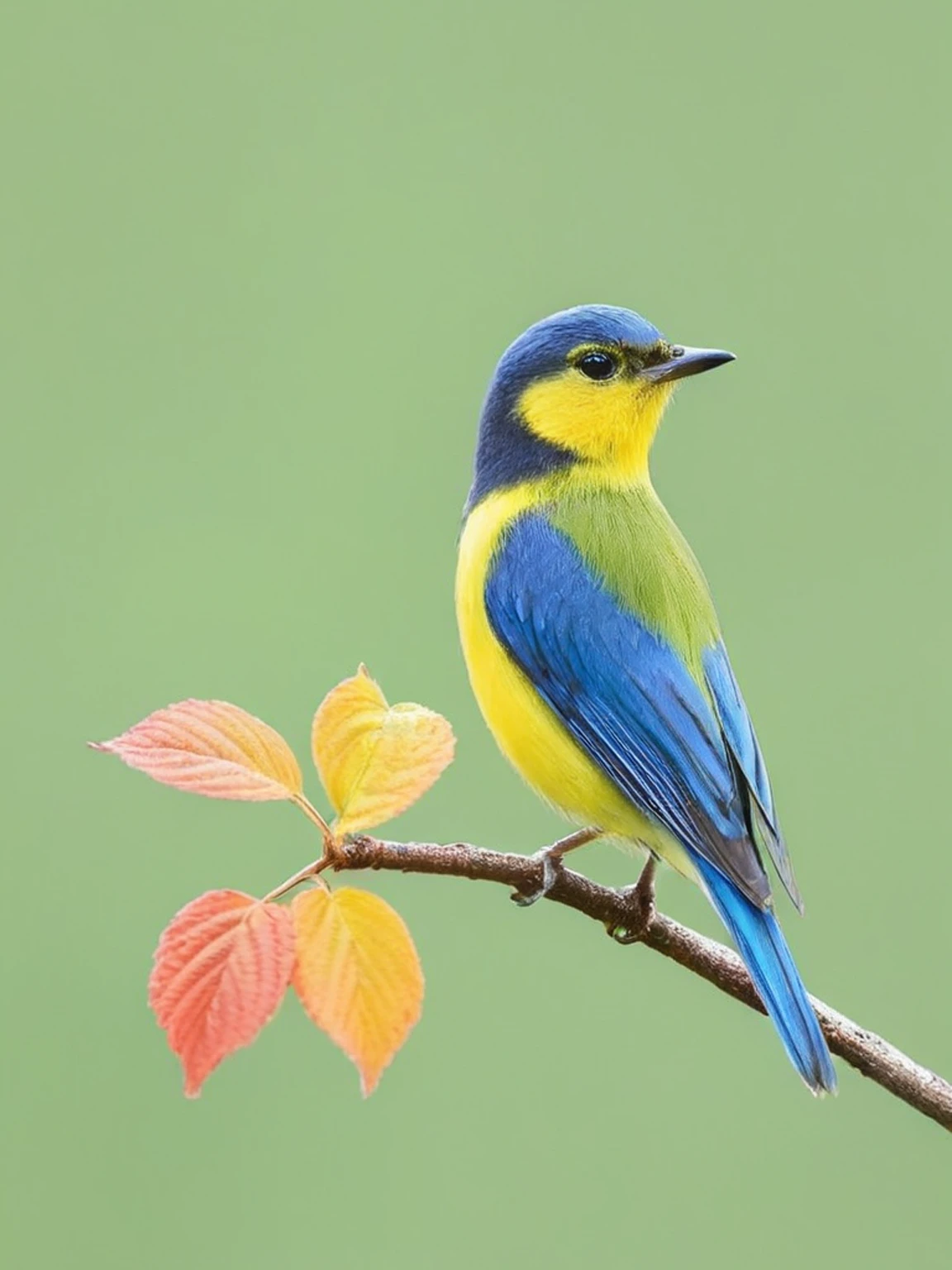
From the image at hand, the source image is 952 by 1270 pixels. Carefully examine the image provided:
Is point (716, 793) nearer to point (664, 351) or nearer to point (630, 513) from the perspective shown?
point (630, 513)

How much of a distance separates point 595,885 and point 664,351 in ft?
3.54

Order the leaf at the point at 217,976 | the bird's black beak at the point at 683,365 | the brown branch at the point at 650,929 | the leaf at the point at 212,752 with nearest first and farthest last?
1. the leaf at the point at 217,976
2. the leaf at the point at 212,752
3. the brown branch at the point at 650,929
4. the bird's black beak at the point at 683,365

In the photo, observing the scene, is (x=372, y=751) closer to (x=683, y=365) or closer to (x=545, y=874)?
(x=545, y=874)

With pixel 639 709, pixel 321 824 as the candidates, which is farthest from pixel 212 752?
pixel 639 709

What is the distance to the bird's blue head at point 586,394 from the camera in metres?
2.71

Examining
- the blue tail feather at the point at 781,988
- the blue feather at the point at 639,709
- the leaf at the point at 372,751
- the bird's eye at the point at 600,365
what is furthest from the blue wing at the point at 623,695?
the leaf at the point at 372,751

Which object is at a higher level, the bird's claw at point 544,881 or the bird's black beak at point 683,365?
the bird's black beak at point 683,365

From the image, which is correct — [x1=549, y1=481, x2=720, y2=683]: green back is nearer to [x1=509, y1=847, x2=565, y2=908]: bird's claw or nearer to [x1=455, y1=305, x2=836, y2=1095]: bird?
[x1=455, y1=305, x2=836, y2=1095]: bird

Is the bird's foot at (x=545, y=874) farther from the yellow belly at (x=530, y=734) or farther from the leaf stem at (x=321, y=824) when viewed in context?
the leaf stem at (x=321, y=824)

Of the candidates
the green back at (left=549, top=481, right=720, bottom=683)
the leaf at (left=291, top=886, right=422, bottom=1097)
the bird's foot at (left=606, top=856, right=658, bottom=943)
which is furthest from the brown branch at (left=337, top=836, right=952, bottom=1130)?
the green back at (left=549, top=481, right=720, bottom=683)

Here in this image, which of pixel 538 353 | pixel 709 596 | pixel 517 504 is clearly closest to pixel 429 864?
pixel 709 596

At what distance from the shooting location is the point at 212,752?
1362 millimetres

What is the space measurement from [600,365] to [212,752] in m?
1.55

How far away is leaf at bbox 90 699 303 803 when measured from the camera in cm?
132
